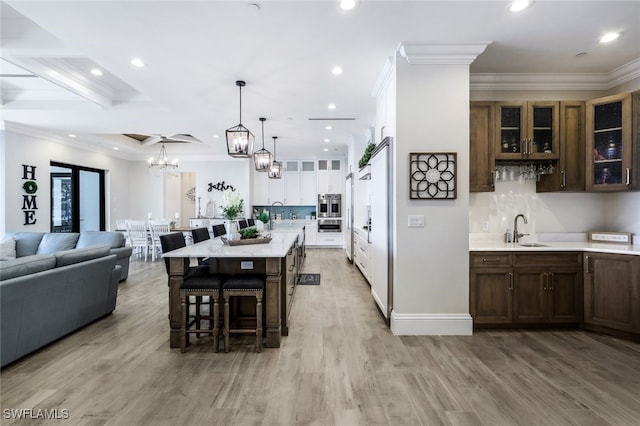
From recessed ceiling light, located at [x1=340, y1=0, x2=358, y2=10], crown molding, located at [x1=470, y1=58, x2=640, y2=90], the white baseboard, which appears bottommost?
the white baseboard

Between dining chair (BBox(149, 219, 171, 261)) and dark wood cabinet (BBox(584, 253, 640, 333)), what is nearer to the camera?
dark wood cabinet (BBox(584, 253, 640, 333))

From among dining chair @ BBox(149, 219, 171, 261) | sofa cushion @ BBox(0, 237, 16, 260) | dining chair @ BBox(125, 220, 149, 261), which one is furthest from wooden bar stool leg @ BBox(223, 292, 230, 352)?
dining chair @ BBox(125, 220, 149, 261)

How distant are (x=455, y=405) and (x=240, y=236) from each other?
8.70ft

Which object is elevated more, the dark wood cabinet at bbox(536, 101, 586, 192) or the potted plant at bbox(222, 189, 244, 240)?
the dark wood cabinet at bbox(536, 101, 586, 192)

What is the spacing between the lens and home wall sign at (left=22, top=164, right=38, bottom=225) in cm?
596

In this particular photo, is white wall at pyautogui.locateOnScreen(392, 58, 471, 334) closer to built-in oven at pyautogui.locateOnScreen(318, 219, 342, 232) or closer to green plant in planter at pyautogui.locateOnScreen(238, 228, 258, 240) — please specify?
green plant in planter at pyautogui.locateOnScreen(238, 228, 258, 240)

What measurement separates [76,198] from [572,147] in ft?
32.8

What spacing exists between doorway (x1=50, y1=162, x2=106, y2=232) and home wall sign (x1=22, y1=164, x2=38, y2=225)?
671mm

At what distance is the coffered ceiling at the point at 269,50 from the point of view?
2414mm

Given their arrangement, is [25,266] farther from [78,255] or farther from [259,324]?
[259,324]

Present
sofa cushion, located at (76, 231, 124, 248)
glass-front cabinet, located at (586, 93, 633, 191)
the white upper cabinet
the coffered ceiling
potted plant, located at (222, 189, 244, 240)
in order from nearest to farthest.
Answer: the coffered ceiling < glass-front cabinet, located at (586, 93, 633, 191) < potted plant, located at (222, 189, 244, 240) < sofa cushion, located at (76, 231, 124, 248) < the white upper cabinet

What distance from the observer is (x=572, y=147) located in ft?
11.2

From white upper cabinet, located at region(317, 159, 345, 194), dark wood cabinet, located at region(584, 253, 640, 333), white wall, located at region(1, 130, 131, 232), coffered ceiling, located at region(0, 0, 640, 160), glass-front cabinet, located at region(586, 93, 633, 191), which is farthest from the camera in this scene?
white upper cabinet, located at region(317, 159, 345, 194)

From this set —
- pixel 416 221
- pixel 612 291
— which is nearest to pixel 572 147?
pixel 612 291
